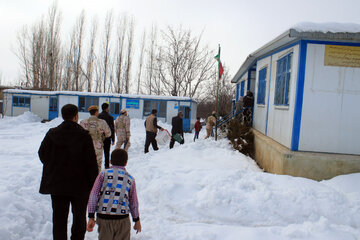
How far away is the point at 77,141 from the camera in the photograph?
9.60 feet

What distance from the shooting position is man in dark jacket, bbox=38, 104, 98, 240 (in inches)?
114

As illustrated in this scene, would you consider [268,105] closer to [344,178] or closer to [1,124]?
[344,178]

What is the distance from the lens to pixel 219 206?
4.57 meters

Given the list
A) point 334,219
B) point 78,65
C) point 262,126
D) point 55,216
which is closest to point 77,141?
point 55,216

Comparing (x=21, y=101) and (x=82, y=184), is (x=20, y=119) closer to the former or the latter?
(x=21, y=101)

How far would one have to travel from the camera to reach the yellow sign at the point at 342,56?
20.8 feet

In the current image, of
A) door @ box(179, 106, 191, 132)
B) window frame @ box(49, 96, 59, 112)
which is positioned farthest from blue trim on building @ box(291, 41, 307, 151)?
window frame @ box(49, 96, 59, 112)

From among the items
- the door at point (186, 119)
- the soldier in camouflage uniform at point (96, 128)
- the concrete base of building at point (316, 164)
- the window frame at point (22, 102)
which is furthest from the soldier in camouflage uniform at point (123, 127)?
the window frame at point (22, 102)

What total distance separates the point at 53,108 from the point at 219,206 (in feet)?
71.7

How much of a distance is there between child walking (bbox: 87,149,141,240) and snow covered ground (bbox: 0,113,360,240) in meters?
1.03

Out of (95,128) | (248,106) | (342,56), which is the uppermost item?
(342,56)

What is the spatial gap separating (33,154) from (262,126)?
25.6 ft

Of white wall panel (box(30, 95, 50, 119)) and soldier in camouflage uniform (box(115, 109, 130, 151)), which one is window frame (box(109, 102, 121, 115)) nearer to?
white wall panel (box(30, 95, 50, 119))

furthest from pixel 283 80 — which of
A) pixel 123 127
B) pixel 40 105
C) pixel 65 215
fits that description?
pixel 40 105
